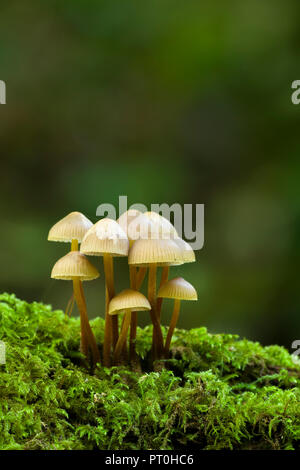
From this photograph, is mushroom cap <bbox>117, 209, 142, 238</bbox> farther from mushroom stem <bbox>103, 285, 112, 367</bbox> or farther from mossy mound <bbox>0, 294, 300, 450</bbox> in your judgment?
mossy mound <bbox>0, 294, 300, 450</bbox>

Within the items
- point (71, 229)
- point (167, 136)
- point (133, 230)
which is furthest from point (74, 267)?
point (167, 136)

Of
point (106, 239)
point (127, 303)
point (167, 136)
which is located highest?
point (167, 136)

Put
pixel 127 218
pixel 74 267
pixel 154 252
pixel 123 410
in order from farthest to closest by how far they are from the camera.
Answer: pixel 127 218
pixel 74 267
pixel 154 252
pixel 123 410

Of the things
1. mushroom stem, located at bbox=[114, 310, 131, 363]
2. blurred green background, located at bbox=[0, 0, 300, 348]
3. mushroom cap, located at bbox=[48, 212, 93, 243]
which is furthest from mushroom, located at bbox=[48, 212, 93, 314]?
blurred green background, located at bbox=[0, 0, 300, 348]

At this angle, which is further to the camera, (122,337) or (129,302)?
(122,337)

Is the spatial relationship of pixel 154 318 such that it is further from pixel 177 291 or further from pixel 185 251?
pixel 185 251

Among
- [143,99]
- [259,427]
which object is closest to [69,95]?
[143,99]

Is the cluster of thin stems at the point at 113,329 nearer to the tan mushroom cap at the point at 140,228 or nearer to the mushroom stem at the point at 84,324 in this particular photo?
the mushroom stem at the point at 84,324

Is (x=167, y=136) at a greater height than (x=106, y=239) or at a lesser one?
greater
